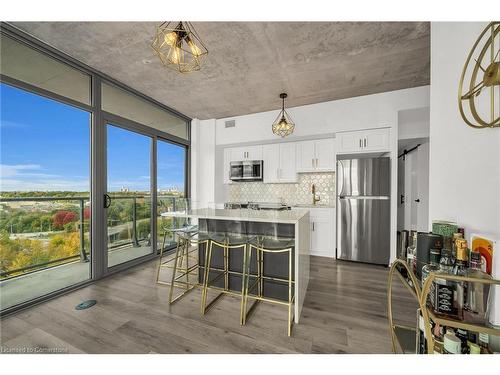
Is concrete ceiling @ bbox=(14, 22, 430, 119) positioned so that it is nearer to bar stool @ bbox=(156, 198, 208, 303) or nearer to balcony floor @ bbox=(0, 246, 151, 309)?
bar stool @ bbox=(156, 198, 208, 303)

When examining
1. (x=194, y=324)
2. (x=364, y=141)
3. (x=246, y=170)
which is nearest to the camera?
(x=194, y=324)

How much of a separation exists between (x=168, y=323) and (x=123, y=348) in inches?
14.7

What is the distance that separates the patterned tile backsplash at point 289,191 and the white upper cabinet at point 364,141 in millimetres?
687

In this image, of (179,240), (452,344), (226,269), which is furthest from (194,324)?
(452,344)

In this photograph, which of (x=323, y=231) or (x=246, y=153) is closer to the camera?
Answer: (x=323, y=231)

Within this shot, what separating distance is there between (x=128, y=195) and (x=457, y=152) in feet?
13.1

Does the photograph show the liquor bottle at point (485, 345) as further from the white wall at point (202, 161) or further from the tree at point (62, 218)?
→ the white wall at point (202, 161)

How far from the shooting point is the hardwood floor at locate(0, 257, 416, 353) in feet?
5.18

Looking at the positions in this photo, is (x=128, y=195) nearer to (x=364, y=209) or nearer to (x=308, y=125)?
(x=308, y=125)

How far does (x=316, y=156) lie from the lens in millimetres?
4035

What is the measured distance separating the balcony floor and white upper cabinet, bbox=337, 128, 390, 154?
4251 mm

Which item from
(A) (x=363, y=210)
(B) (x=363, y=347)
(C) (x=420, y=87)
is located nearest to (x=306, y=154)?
(A) (x=363, y=210)

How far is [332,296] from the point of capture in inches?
91.7

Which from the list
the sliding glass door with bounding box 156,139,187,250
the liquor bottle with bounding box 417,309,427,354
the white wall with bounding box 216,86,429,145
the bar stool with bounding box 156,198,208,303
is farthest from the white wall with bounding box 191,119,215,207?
the liquor bottle with bounding box 417,309,427,354
